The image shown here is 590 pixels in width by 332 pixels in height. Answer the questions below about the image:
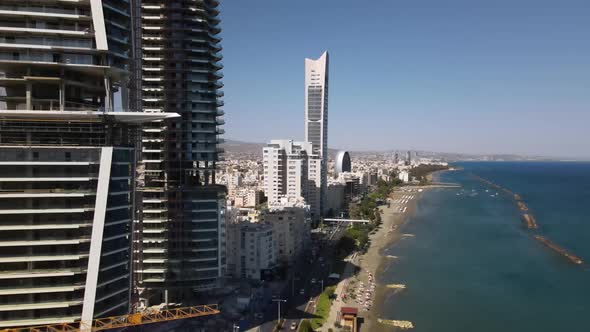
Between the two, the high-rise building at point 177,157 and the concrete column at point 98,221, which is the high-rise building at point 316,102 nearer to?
the high-rise building at point 177,157

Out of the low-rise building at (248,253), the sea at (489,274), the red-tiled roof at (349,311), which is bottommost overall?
the sea at (489,274)

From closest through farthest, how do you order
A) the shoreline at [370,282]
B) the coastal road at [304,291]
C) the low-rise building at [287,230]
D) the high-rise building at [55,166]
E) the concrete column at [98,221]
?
the high-rise building at [55,166] → the concrete column at [98,221] → the coastal road at [304,291] → the shoreline at [370,282] → the low-rise building at [287,230]

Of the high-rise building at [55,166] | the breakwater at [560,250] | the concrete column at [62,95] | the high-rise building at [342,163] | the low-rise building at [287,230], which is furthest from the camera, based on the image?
the high-rise building at [342,163]

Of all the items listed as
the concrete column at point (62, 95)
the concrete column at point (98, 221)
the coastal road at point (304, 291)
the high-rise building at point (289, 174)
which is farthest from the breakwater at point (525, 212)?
the concrete column at point (62, 95)

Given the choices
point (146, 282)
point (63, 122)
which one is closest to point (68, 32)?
point (63, 122)

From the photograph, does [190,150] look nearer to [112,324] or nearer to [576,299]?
[112,324]

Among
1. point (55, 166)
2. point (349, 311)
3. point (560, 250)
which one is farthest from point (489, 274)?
point (55, 166)

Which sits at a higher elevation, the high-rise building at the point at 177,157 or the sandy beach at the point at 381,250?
the high-rise building at the point at 177,157

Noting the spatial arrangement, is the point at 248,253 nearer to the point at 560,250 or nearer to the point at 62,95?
the point at 62,95
